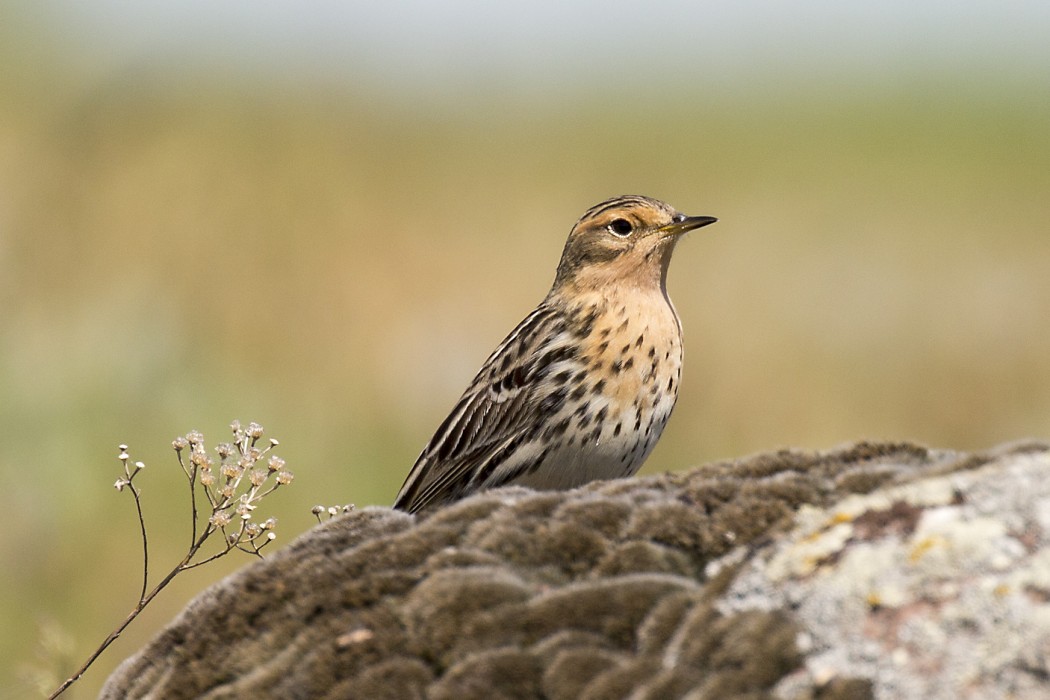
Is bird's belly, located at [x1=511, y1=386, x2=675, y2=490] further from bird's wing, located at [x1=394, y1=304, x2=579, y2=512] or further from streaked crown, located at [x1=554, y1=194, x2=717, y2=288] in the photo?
streaked crown, located at [x1=554, y1=194, x2=717, y2=288]

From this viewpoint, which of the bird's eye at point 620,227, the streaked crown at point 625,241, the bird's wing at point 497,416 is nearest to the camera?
the bird's wing at point 497,416

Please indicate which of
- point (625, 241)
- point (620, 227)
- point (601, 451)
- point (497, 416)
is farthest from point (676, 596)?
point (620, 227)

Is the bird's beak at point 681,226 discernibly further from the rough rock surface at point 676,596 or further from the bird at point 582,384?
the rough rock surface at point 676,596

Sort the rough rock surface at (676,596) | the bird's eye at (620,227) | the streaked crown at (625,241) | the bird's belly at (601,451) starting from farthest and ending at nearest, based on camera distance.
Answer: the bird's eye at (620,227), the streaked crown at (625,241), the bird's belly at (601,451), the rough rock surface at (676,596)

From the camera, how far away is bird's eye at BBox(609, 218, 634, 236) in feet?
30.6

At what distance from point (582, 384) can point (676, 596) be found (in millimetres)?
3584

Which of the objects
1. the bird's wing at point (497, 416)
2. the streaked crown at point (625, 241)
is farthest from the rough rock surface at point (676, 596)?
the streaked crown at point (625, 241)

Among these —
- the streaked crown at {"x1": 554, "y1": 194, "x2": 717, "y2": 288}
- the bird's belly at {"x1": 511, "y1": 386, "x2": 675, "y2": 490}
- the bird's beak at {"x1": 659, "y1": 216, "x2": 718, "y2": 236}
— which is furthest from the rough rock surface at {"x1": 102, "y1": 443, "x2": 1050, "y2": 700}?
the bird's beak at {"x1": 659, "y1": 216, "x2": 718, "y2": 236}

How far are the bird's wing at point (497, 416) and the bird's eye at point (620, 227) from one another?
2.30ft

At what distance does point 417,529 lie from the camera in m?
5.55

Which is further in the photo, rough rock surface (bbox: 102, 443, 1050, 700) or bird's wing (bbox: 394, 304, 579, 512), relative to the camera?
bird's wing (bbox: 394, 304, 579, 512)

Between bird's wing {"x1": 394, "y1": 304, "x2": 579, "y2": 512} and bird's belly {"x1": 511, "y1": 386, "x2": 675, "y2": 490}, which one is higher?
bird's wing {"x1": 394, "y1": 304, "x2": 579, "y2": 512}

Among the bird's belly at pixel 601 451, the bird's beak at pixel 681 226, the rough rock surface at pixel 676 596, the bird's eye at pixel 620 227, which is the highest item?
the bird's eye at pixel 620 227

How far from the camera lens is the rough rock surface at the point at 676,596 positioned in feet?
13.8
